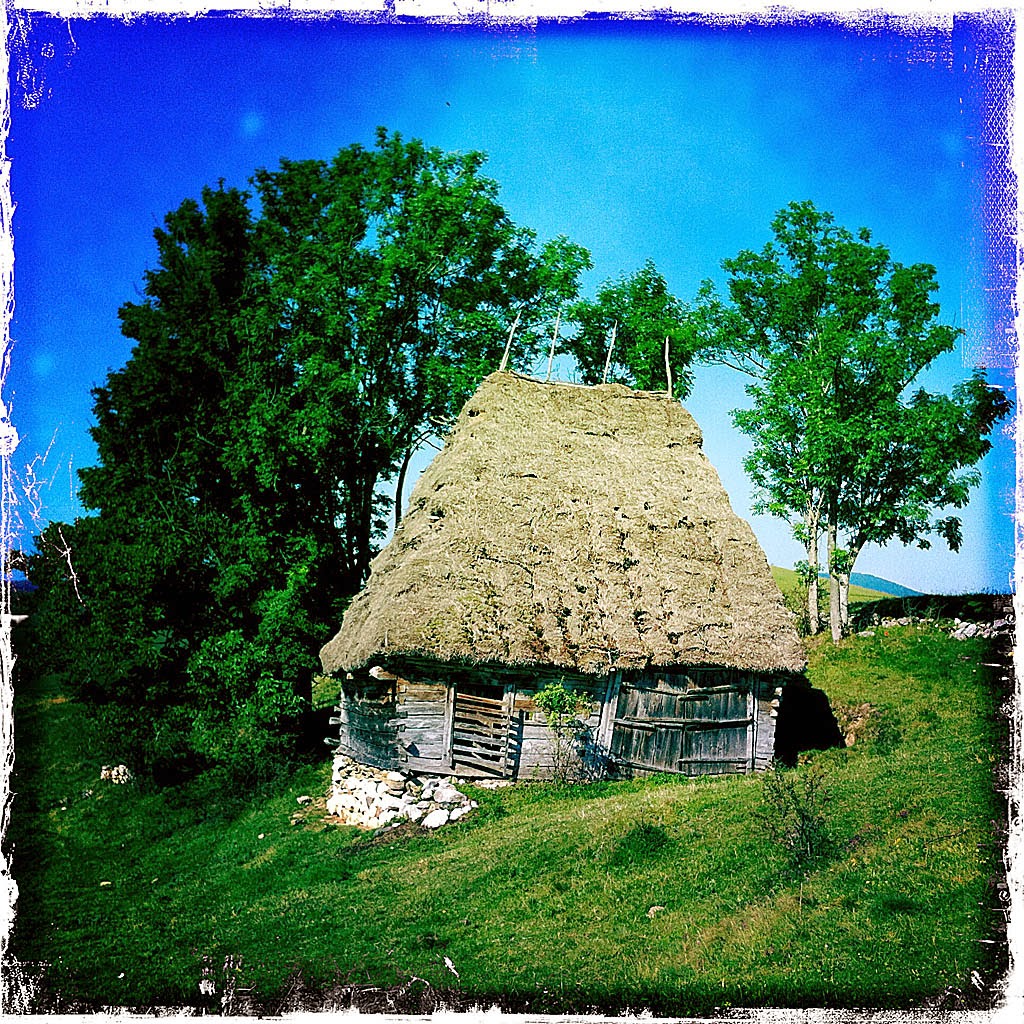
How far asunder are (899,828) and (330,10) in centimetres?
1035

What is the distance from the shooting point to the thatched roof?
48.6 ft

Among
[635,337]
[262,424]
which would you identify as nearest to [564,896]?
[262,424]

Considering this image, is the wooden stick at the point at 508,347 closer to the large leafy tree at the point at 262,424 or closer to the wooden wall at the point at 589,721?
the large leafy tree at the point at 262,424

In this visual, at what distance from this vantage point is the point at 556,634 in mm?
14953

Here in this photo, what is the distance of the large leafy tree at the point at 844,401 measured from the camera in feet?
78.3

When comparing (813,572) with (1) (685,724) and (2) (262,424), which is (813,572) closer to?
(1) (685,724)

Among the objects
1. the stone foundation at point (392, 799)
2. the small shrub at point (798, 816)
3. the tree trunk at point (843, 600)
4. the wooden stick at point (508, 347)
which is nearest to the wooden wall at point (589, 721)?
the stone foundation at point (392, 799)

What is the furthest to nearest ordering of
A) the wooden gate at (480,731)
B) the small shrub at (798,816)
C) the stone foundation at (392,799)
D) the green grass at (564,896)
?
1. the wooden gate at (480,731)
2. the stone foundation at (392,799)
3. the small shrub at (798,816)
4. the green grass at (564,896)

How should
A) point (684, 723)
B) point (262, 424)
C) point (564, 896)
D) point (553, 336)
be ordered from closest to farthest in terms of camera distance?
point (564, 896) → point (684, 723) → point (262, 424) → point (553, 336)

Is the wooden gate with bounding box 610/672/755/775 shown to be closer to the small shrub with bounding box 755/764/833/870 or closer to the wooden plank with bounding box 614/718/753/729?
the wooden plank with bounding box 614/718/753/729

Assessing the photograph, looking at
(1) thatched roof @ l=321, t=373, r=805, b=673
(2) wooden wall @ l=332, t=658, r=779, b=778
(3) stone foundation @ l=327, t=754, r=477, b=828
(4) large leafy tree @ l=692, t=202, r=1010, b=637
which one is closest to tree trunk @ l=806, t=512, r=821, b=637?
(4) large leafy tree @ l=692, t=202, r=1010, b=637

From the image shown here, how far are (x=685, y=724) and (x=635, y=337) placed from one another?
13.9 m

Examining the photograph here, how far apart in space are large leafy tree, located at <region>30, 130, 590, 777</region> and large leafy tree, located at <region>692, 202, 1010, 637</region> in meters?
7.65

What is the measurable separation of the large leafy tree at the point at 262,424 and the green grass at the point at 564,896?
325 cm
